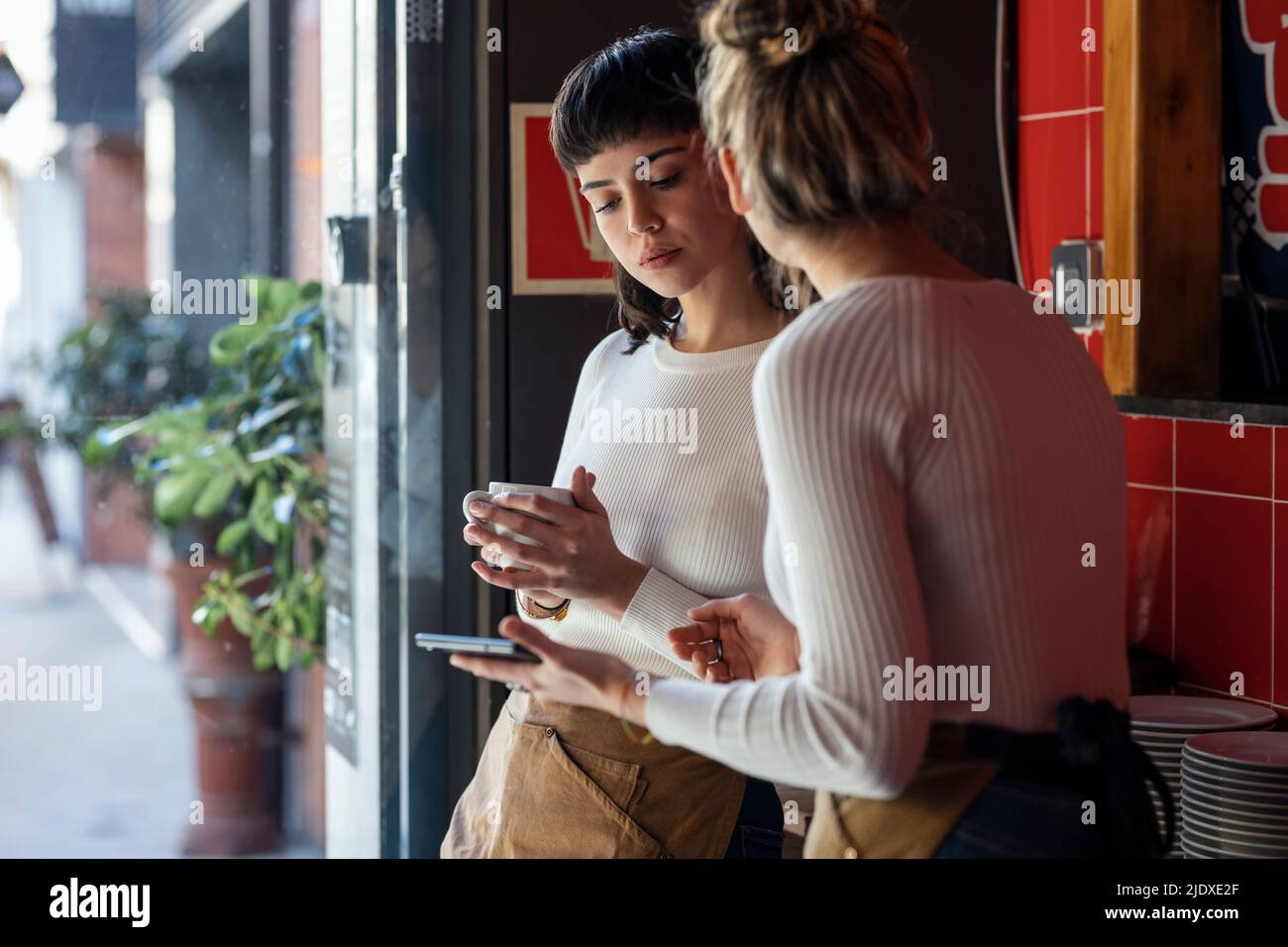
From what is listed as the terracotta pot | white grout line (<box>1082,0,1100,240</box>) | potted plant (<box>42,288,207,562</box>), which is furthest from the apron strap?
potted plant (<box>42,288,207,562</box>)

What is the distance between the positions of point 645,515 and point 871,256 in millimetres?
586

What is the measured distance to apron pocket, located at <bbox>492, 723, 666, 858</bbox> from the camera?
152cm

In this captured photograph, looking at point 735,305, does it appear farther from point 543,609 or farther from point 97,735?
point 97,735

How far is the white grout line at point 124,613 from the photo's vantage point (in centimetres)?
589

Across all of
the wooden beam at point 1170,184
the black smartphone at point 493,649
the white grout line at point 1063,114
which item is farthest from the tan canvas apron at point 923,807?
the white grout line at point 1063,114

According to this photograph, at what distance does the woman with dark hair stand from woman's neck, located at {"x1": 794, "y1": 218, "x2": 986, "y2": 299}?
46 centimetres

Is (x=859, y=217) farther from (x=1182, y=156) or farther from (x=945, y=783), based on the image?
(x=1182, y=156)

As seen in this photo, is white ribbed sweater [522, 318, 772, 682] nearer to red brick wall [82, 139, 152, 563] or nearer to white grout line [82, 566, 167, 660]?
white grout line [82, 566, 167, 660]

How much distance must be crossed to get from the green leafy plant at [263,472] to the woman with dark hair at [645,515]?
1632 millimetres

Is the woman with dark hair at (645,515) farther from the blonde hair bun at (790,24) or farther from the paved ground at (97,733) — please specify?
the paved ground at (97,733)

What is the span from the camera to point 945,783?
1027 mm

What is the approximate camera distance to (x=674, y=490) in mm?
1544

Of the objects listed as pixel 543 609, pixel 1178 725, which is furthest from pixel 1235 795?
pixel 543 609

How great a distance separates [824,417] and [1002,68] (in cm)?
175
